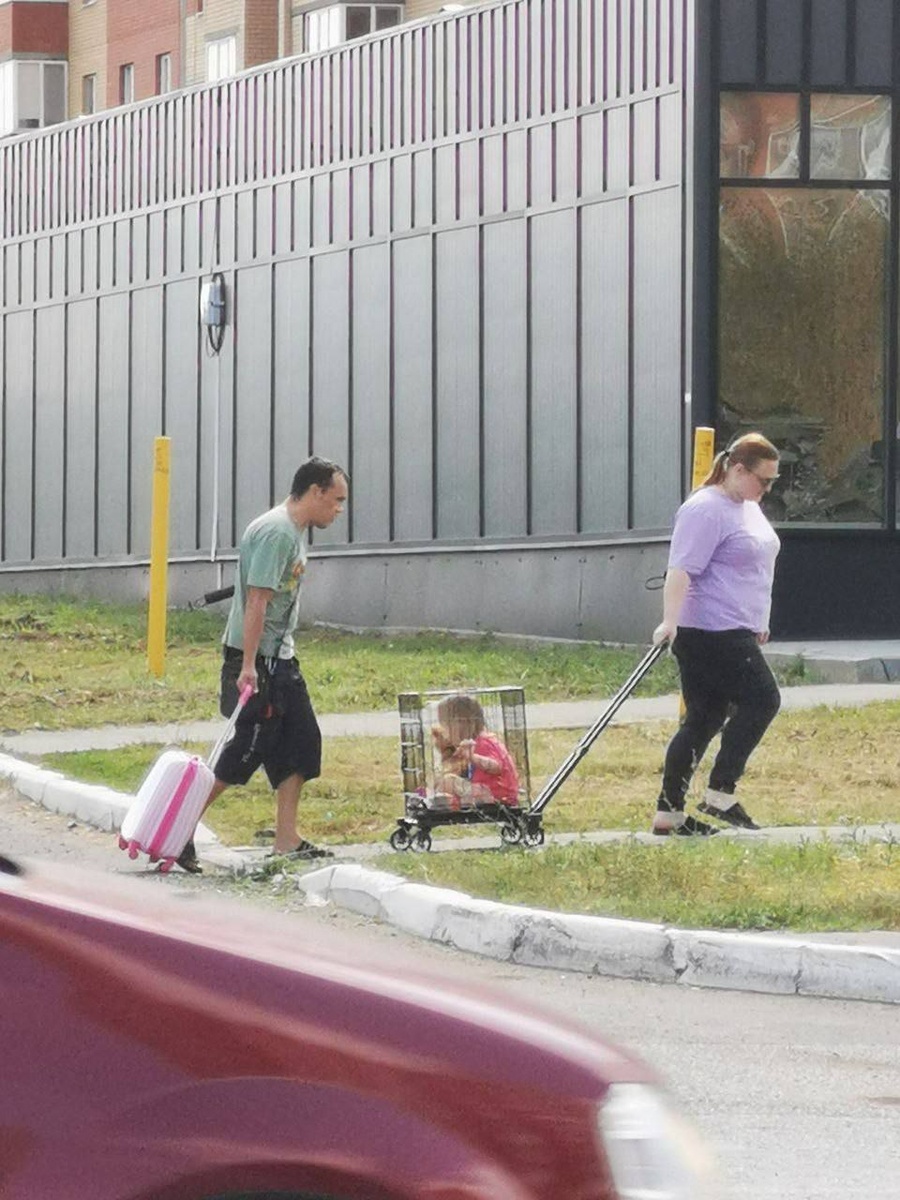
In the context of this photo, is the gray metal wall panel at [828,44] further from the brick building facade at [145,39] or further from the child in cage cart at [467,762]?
the brick building facade at [145,39]

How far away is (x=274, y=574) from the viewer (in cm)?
1110

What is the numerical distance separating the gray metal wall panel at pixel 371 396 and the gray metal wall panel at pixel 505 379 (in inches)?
68.7

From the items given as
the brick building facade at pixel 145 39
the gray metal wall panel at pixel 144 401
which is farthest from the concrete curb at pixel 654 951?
the brick building facade at pixel 145 39

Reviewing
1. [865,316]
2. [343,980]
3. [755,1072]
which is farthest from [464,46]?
[343,980]

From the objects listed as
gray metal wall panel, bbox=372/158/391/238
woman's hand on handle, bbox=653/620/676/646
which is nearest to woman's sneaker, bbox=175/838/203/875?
woman's hand on handle, bbox=653/620/676/646

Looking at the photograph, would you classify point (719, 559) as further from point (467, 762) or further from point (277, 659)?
point (277, 659)

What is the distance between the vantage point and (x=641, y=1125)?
3668 mm

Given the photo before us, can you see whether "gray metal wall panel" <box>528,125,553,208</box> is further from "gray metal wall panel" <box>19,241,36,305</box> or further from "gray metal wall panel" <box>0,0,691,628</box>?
"gray metal wall panel" <box>19,241,36,305</box>

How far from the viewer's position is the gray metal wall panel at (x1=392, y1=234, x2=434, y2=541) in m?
26.7

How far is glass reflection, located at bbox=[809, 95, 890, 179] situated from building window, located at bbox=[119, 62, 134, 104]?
97.7 feet

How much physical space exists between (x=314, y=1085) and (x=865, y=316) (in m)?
19.7

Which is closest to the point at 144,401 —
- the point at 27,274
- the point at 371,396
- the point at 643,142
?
the point at 27,274

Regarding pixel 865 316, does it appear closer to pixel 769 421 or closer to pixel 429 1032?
pixel 769 421

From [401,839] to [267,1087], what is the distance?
7700 millimetres
